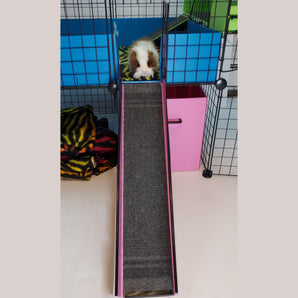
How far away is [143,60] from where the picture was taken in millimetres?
1992

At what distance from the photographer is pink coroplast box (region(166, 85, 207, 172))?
201cm

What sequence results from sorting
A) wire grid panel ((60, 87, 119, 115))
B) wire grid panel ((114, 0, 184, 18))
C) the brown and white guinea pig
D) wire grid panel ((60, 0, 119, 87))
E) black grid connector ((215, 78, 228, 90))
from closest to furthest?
wire grid panel ((60, 0, 119, 87))
black grid connector ((215, 78, 228, 90))
the brown and white guinea pig
wire grid panel ((114, 0, 184, 18))
wire grid panel ((60, 87, 119, 115))

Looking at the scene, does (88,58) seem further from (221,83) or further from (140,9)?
(140,9)

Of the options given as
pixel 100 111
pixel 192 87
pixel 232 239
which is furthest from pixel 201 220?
pixel 100 111

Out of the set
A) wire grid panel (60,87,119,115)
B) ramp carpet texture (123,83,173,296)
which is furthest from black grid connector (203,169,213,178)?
wire grid panel (60,87,119,115)

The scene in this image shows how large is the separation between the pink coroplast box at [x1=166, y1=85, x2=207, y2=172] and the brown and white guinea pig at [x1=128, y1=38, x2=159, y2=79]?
264 millimetres

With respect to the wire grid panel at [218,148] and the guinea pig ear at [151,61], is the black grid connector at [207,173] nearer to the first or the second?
the wire grid panel at [218,148]

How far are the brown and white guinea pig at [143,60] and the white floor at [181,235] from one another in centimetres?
82

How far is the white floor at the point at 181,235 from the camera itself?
137cm

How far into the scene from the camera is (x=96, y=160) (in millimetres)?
2180

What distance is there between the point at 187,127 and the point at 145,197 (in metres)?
0.79

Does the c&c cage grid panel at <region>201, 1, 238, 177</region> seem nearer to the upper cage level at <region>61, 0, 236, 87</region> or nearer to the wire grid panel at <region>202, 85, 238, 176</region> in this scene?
the wire grid panel at <region>202, 85, 238, 176</region>

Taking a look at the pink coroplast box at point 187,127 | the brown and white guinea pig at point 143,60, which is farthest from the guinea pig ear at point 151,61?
the pink coroplast box at point 187,127

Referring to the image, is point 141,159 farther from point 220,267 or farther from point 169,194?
point 220,267
